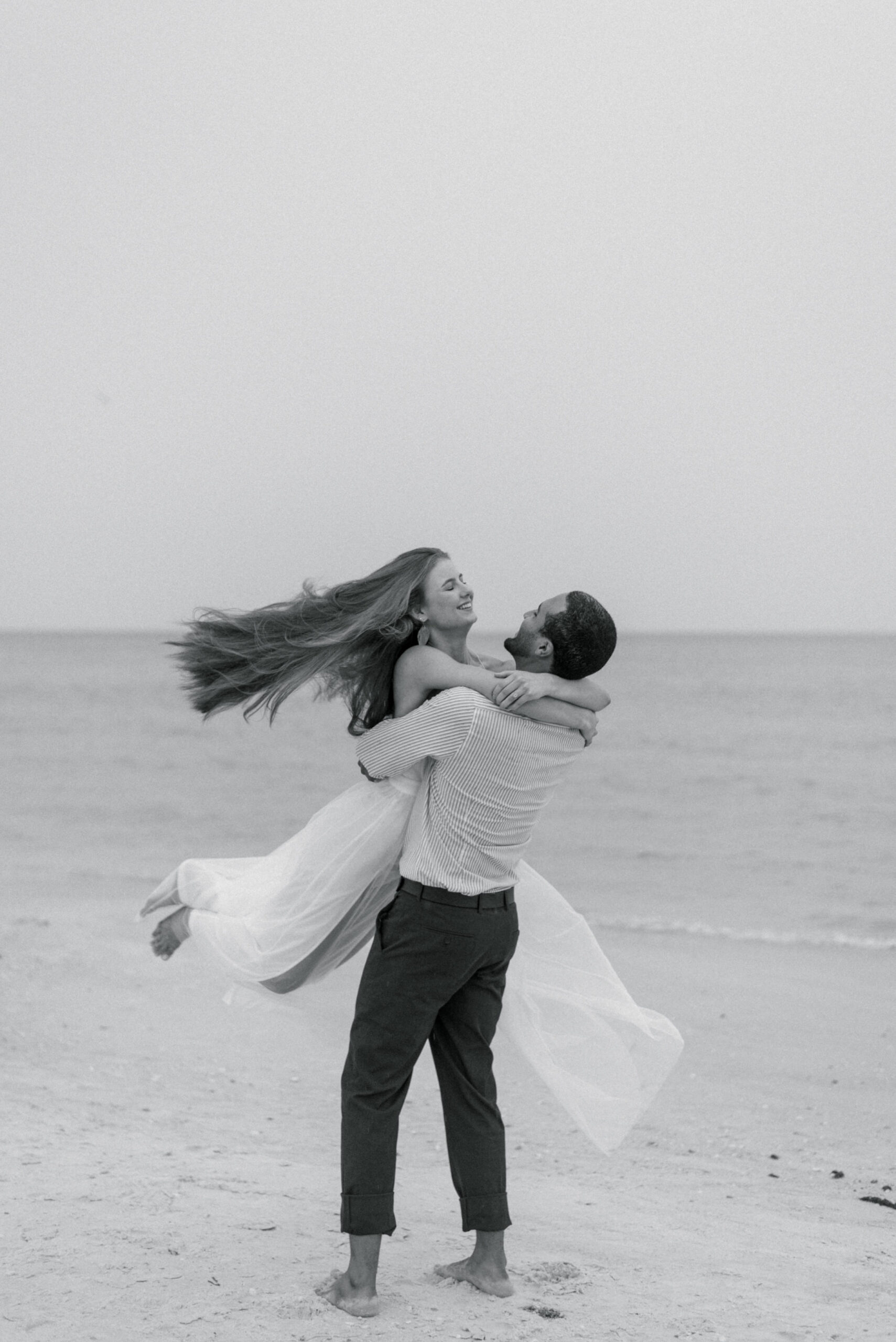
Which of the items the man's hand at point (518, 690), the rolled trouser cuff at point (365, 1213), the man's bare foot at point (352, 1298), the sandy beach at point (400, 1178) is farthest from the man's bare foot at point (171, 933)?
the man's hand at point (518, 690)

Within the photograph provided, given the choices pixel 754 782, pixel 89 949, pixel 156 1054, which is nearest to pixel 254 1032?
pixel 156 1054

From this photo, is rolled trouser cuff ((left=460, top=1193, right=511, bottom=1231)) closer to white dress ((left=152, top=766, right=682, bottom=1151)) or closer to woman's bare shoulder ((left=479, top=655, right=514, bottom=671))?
white dress ((left=152, top=766, right=682, bottom=1151))

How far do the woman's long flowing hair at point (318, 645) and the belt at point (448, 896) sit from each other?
Answer: 0.44 meters

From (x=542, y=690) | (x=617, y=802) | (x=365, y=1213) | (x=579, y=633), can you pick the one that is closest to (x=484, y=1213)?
(x=365, y=1213)

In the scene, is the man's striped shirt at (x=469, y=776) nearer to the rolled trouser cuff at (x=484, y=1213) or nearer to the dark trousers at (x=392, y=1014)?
Answer: the dark trousers at (x=392, y=1014)

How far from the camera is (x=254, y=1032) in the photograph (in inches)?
258

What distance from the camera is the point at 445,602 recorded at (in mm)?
3334

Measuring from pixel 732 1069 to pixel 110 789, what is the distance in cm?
1599

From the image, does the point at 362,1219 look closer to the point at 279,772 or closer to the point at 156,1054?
the point at 156,1054

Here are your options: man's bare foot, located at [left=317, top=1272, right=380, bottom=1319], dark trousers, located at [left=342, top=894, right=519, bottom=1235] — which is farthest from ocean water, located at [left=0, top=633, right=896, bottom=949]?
man's bare foot, located at [left=317, top=1272, right=380, bottom=1319]

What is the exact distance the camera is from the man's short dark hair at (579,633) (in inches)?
128

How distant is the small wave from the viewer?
1057 cm

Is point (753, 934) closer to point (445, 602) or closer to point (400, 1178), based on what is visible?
point (400, 1178)

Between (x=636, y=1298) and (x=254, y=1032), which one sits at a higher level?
(x=636, y=1298)
